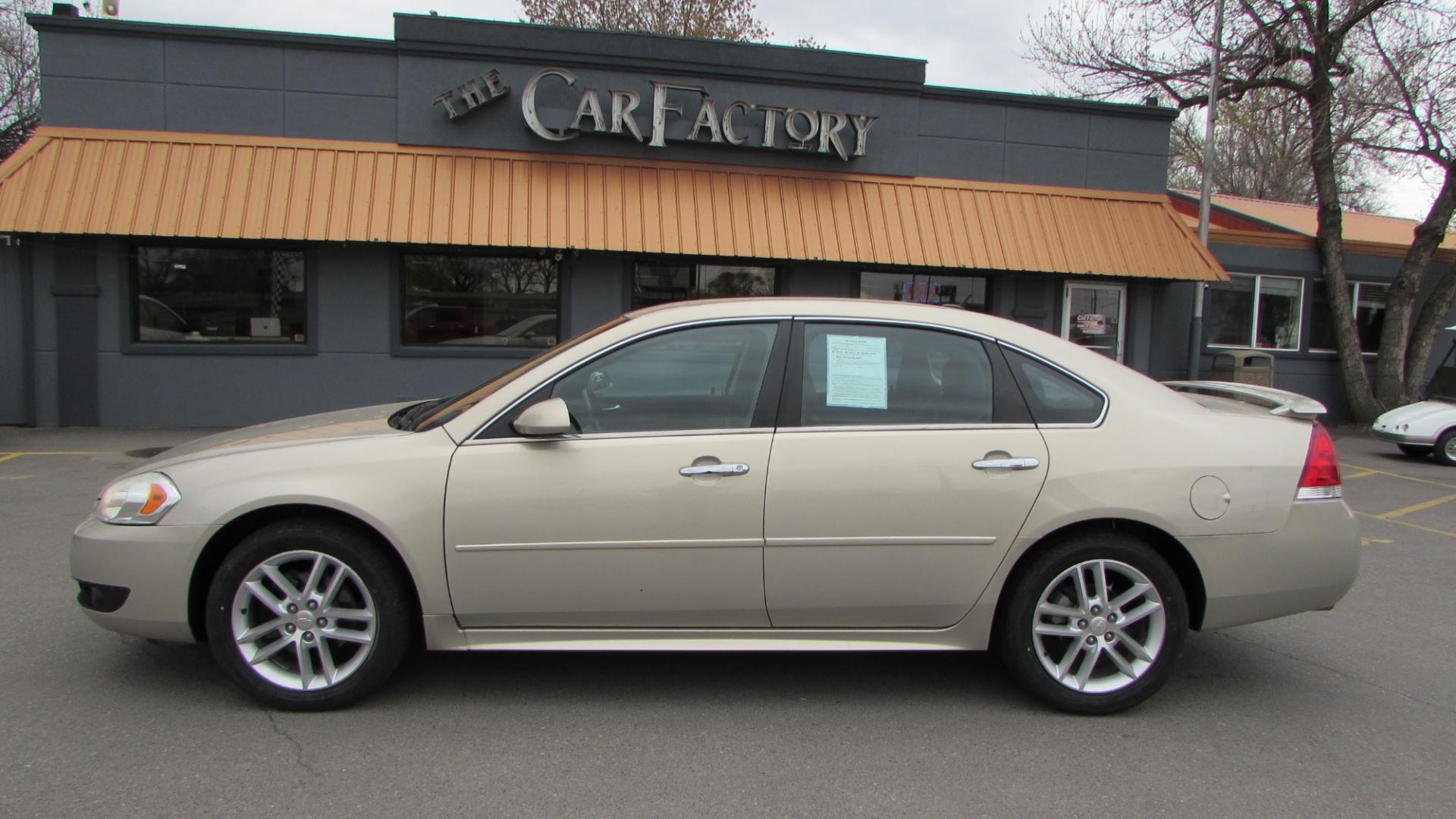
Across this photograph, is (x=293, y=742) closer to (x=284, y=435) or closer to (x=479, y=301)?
(x=284, y=435)

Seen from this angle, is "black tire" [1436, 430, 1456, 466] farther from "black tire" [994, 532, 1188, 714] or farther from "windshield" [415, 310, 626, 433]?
"windshield" [415, 310, 626, 433]

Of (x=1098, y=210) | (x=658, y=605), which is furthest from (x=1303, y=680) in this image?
(x=1098, y=210)

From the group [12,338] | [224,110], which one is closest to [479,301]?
[224,110]

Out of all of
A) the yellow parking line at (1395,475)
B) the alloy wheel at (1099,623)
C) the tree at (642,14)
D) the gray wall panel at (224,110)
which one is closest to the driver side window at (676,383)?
the alloy wheel at (1099,623)

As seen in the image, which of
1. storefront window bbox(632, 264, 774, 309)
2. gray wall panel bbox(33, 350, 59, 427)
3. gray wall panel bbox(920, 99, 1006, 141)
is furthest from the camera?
gray wall panel bbox(920, 99, 1006, 141)

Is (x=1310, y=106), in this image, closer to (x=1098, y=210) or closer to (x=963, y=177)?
(x=1098, y=210)

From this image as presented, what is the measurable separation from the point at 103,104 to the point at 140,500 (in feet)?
32.9

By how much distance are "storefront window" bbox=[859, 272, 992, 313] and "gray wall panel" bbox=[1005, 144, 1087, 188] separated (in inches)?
63.1

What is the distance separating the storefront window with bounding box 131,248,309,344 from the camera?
1145 cm

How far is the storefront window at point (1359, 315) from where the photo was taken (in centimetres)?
1638

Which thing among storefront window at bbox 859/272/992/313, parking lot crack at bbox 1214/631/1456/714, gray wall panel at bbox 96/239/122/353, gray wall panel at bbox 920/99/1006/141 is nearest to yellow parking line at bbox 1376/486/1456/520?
parking lot crack at bbox 1214/631/1456/714

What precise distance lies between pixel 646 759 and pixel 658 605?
1.87 ft

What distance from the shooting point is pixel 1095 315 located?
1427 centimetres

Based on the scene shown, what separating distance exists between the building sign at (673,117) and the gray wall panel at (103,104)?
327 cm
